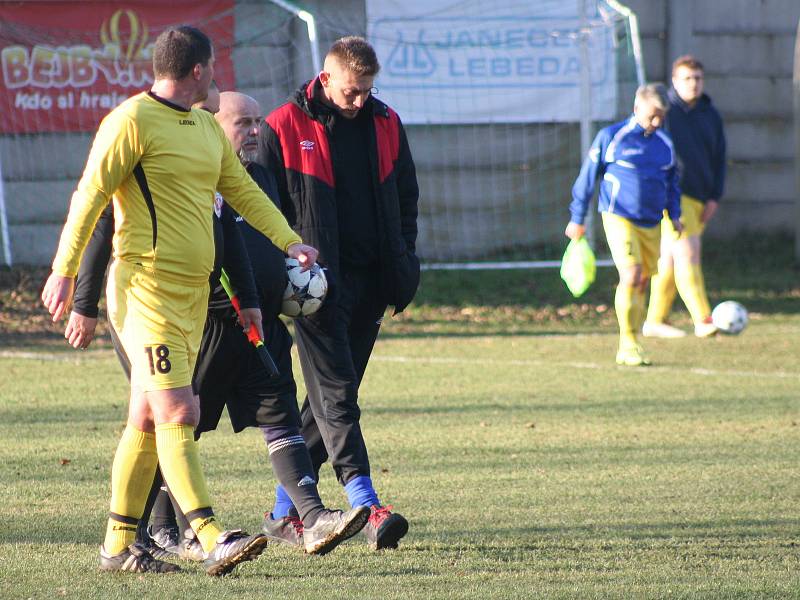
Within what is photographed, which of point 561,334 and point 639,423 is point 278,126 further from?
point 561,334

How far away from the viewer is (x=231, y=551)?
4355 millimetres

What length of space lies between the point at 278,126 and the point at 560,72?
11.2 metres

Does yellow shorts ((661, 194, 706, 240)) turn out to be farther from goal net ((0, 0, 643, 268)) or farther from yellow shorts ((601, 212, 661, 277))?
goal net ((0, 0, 643, 268))

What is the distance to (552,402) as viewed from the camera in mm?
8883

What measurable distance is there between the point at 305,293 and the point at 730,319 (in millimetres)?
7326

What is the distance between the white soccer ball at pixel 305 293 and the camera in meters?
5.24

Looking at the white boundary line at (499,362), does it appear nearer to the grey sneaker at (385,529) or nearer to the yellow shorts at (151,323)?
the grey sneaker at (385,529)

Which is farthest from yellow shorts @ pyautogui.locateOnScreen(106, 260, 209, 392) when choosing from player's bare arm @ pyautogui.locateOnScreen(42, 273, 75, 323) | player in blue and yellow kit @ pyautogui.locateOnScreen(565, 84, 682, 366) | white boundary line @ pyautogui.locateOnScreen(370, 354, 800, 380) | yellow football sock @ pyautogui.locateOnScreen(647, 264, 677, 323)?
yellow football sock @ pyautogui.locateOnScreen(647, 264, 677, 323)

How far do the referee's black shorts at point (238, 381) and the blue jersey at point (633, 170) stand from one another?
576 centimetres

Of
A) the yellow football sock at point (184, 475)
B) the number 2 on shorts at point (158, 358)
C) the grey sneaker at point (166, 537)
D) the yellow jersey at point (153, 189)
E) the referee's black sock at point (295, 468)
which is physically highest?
the yellow jersey at point (153, 189)

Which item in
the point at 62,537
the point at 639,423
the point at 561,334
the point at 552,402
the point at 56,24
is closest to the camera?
the point at 62,537

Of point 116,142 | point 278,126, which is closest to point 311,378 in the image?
point 278,126

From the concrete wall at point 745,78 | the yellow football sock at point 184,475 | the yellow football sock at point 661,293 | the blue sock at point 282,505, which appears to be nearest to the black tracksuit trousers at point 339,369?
the blue sock at point 282,505

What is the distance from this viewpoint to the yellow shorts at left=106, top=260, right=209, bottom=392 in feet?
14.7
